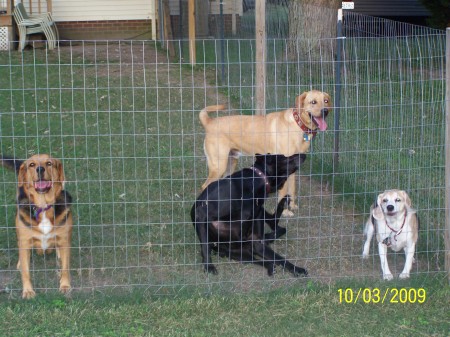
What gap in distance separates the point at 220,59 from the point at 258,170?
6.91m

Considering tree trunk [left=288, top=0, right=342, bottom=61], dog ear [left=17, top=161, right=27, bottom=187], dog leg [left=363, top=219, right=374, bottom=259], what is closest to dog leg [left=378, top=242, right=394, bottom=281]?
dog leg [left=363, top=219, right=374, bottom=259]

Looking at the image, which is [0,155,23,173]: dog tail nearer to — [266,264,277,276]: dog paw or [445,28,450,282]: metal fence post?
[266,264,277,276]: dog paw

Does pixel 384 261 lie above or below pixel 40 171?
below

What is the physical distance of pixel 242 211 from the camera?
541 cm

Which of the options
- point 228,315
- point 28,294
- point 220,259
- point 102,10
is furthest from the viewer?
point 102,10

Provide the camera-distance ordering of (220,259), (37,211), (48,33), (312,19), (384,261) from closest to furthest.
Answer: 1. (37,211)
2. (384,261)
3. (220,259)
4. (312,19)
5. (48,33)

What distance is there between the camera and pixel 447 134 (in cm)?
491

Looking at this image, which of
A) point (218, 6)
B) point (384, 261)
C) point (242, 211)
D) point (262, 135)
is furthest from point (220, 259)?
point (218, 6)

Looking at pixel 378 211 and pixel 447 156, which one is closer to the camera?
pixel 447 156

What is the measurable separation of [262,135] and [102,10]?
12735mm

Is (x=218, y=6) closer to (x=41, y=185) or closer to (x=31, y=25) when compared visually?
(x=31, y=25)

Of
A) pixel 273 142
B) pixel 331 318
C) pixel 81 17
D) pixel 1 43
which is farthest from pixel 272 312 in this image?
pixel 81 17

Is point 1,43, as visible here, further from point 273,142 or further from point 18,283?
point 18,283
